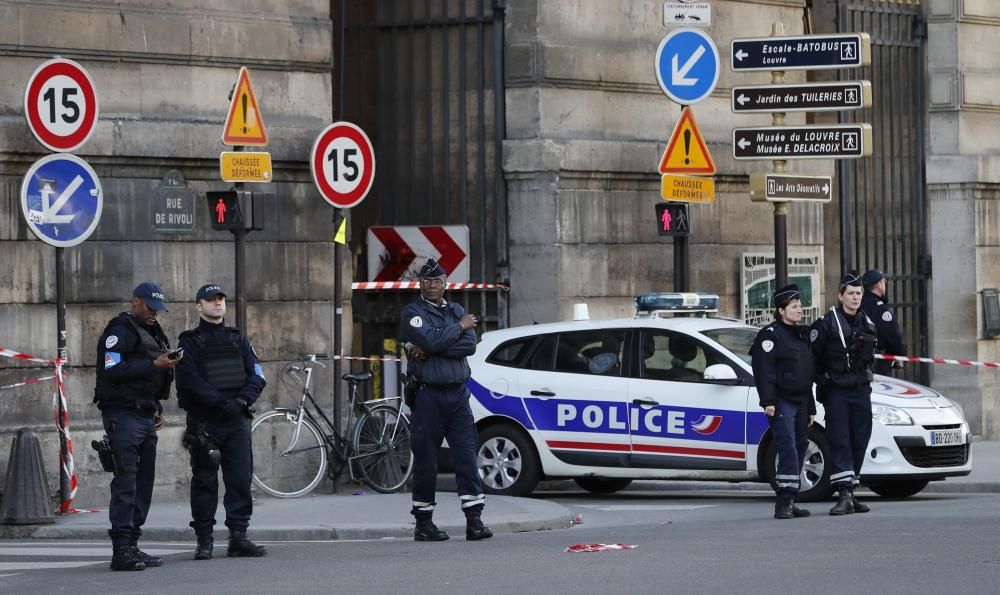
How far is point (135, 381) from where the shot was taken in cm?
1130

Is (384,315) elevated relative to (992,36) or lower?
lower

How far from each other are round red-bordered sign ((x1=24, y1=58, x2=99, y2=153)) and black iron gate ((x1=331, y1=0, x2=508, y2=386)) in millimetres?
5132

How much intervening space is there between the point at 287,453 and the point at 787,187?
5.18 m

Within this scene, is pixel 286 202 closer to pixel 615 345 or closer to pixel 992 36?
pixel 615 345

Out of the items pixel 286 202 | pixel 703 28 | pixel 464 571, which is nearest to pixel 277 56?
pixel 286 202

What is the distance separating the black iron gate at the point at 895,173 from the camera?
21266mm

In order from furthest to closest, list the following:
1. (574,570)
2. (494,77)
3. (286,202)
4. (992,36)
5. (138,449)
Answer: (992,36), (494,77), (286,202), (138,449), (574,570)

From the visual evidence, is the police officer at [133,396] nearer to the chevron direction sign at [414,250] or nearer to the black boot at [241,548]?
the black boot at [241,548]

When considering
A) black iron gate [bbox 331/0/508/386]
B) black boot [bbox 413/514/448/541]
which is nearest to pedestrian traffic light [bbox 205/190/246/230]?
black boot [bbox 413/514/448/541]

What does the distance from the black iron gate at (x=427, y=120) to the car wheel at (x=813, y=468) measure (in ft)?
15.1

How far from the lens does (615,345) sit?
1511cm

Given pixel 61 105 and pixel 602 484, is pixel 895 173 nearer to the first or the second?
pixel 602 484

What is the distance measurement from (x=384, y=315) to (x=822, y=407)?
5557 mm

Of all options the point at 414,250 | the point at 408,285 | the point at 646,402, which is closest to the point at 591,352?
the point at 646,402
